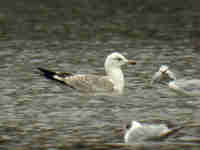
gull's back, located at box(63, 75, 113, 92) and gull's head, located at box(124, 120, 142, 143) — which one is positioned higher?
gull's back, located at box(63, 75, 113, 92)

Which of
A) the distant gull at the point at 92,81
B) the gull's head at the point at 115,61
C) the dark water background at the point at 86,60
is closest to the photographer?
the dark water background at the point at 86,60

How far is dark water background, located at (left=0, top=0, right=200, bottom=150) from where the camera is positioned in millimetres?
13312

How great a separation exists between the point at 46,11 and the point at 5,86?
16915 millimetres

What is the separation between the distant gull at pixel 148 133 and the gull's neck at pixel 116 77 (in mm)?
5286

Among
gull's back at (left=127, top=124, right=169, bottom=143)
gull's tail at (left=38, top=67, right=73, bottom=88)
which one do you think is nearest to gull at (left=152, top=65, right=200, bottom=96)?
gull's tail at (left=38, top=67, right=73, bottom=88)

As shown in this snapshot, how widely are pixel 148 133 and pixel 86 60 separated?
993cm

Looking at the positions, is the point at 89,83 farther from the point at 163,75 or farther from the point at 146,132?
the point at 146,132

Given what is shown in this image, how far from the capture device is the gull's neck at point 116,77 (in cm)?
1691

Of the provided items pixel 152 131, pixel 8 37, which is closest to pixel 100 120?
pixel 152 131

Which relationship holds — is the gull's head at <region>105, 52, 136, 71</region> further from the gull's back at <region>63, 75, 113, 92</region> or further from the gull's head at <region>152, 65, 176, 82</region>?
the gull's head at <region>152, 65, 176, 82</region>

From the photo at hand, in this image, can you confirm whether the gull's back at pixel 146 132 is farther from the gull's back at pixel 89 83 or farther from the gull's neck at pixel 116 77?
the gull's back at pixel 89 83

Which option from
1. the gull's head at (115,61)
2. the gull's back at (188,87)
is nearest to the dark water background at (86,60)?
the gull's back at (188,87)

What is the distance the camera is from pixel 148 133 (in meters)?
11.4

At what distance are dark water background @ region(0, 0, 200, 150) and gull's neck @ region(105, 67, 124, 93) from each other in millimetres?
246
